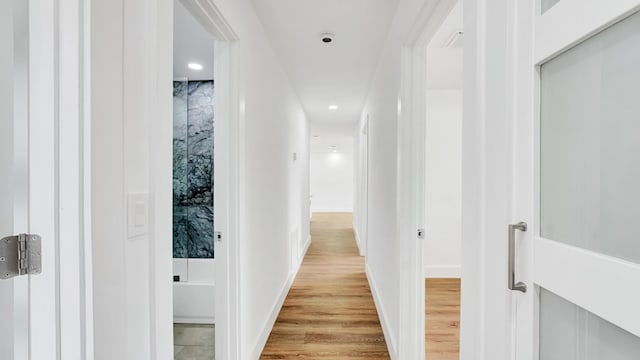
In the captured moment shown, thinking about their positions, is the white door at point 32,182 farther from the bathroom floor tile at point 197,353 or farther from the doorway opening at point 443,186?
the doorway opening at point 443,186

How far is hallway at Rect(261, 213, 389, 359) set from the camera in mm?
2184

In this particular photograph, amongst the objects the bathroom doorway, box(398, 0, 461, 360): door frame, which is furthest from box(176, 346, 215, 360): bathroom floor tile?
box(398, 0, 461, 360): door frame

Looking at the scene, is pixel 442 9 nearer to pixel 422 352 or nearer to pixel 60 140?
pixel 60 140

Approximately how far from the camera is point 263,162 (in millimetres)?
2266

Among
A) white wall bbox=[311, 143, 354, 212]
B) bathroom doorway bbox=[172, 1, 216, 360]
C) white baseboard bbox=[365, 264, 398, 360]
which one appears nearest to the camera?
white baseboard bbox=[365, 264, 398, 360]

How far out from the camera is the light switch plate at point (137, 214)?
811 mm

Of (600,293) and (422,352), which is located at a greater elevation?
(600,293)

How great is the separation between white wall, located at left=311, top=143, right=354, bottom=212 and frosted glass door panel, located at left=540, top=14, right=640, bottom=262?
441 inches

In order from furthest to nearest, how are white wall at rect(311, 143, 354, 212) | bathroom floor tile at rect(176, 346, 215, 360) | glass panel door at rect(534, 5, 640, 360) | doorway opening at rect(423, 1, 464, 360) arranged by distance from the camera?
1. white wall at rect(311, 143, 354, 212)
2. doorway opening at rect(423, 1, 464, 360)
3. bathroom floor tile at rect(176, 346, 215, 360)
4. glass panel door at rect(534, 5, 640, 360)

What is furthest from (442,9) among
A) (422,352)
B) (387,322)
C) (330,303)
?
(330,303)

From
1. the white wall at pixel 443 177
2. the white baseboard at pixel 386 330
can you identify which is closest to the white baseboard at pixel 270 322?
the white baseboard at pixel 386 330

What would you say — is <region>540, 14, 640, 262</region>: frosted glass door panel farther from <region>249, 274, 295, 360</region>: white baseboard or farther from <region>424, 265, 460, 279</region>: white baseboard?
<region>424, 265, 460, 279</region>: white baseboard

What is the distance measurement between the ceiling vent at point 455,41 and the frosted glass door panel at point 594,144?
71.4 inches

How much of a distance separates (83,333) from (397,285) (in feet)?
5.38
